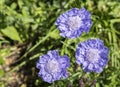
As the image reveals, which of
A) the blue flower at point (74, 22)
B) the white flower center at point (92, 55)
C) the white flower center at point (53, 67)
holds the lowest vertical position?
the white flower center at point (53, 67)

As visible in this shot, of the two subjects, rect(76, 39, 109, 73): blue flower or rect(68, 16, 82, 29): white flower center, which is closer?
rect(76, 39, 109, 73): blue flower

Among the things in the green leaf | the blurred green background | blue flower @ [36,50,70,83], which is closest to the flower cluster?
blue flower @ [36,50,70,83]

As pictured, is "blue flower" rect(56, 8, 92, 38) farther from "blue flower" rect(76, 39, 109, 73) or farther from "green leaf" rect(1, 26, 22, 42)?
"green leaf" rect(1, 26, 22, 42)

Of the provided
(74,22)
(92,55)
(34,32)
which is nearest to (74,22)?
(74,22)

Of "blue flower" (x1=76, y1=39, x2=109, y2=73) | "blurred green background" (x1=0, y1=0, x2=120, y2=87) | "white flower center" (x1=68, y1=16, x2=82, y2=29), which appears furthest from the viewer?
"blurred green background" (x1=0, y1=0, x2=120, y2=87)

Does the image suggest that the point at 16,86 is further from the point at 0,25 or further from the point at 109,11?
the point at 109,11

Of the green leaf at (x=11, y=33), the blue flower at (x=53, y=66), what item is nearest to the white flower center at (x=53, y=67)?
the blue flower at (x=53, y=66)

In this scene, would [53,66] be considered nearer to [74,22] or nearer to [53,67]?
[53,67]

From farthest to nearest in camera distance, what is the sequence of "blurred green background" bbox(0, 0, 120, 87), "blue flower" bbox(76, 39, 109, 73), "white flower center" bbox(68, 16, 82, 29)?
"blurred green background" bbox(0, 0, 120, 87)
"white flower center" bbox(68, 16, 82, 29)
"blue flower" bbox(76, 39, 109, 73)

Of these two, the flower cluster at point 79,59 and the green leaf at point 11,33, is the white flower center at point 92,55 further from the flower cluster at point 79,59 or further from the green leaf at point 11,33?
the green leaf at point 11,33
